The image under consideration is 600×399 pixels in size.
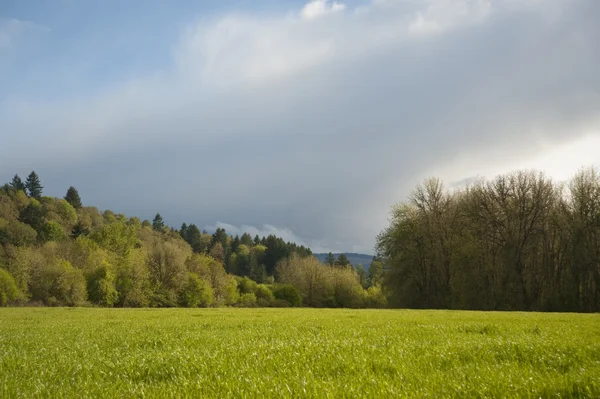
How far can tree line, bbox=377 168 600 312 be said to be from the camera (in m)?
52.4

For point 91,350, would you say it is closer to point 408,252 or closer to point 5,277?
point 408,252

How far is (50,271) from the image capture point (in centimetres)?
7794

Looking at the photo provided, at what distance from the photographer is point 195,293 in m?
94.8

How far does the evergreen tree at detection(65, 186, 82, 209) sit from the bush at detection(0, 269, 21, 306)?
13113 cm

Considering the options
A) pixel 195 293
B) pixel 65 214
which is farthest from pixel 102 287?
pixel 65 214

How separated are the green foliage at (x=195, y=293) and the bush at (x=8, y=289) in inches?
1313

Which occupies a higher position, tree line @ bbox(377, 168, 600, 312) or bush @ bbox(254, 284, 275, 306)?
tree line @ bbox(377, 168, 600, 312)

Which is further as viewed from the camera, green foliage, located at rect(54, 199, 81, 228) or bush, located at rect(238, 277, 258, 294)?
green foliage, located at rect(54, 199, 81, 228)

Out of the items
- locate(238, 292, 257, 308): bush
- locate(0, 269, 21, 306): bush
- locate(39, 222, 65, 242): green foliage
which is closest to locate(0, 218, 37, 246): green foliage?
locate(39, 222, 65, 242): green foliage

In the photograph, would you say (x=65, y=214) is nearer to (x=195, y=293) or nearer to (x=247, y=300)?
(x=195, y=293)

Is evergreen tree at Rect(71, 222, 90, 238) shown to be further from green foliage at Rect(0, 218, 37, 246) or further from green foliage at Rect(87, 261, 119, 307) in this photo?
green foliage at Rect(87, 261, 119, 307)

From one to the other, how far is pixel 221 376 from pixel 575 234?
59.9 metres

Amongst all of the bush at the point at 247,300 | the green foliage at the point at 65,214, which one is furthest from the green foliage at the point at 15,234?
the bush at the point at 247,300

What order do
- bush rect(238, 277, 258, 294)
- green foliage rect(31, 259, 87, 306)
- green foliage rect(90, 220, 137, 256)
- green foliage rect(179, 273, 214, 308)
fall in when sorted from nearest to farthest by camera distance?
green foliage rect(31, 259, 87, 306)
green foliage rect(179, 273, 214, 308)
green foliage rect(90, 220, 137, 256)
bush rect(238, 277, 258, 294)
